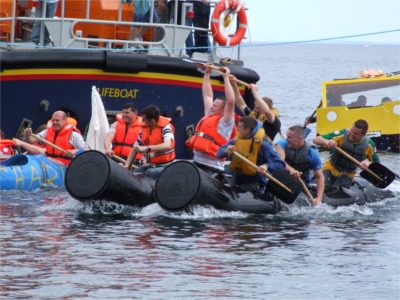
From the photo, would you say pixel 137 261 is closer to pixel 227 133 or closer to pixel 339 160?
pixel 227 133

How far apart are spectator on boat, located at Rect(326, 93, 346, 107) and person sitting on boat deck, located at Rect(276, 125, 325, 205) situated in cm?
1008

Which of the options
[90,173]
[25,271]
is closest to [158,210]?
[90,173]

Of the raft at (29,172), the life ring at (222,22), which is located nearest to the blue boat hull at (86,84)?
the life ring at (222,22)

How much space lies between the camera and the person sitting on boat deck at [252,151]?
1361 centimetres

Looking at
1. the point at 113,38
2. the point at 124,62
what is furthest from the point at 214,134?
the point at 113,38

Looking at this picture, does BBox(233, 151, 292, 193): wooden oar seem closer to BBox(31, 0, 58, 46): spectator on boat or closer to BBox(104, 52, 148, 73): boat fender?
BBox(104, 52, 148, 73): boat fender

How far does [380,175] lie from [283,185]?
2.38 meters

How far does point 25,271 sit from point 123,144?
5545mm

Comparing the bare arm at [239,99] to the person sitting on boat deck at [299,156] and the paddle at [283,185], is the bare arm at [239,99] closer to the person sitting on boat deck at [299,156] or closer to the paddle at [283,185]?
the person sitting on boat deck at [299,156]

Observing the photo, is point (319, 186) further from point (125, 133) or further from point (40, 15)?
point (40, 15)

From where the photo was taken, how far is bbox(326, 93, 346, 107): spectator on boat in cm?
2442

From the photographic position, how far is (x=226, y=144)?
13773 mm

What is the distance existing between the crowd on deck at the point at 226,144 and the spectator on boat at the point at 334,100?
8554 millimetres

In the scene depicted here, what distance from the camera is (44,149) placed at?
1641 centimetres
